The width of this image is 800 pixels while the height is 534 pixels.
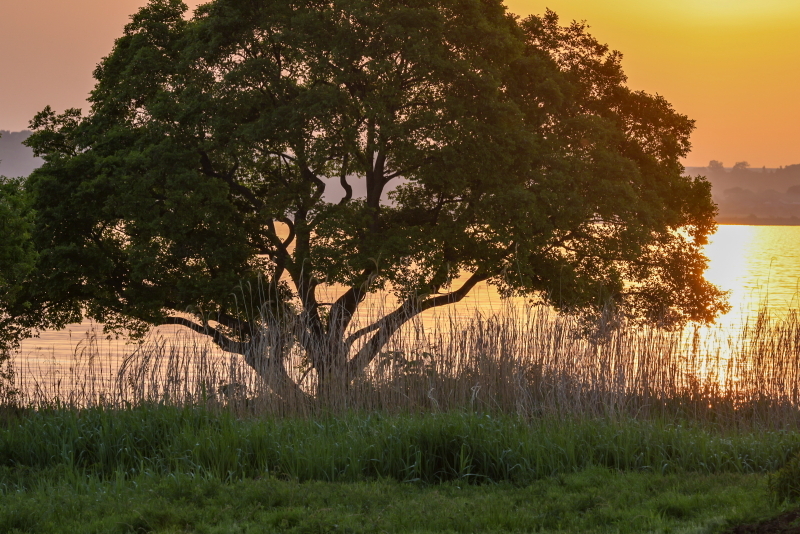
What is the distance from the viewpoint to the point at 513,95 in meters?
19.8

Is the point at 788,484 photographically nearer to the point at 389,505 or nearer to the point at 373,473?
the point at 389,505

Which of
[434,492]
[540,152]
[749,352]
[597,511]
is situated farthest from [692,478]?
[540,152]

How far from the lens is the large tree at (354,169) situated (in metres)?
17.6

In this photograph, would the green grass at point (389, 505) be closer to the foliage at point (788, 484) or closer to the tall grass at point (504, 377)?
the foliage at point (788, 484)

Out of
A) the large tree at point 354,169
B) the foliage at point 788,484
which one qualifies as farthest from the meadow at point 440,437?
the large tree at point 354,169

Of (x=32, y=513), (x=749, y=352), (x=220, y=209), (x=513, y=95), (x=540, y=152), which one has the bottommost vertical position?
(x=32, y=513)

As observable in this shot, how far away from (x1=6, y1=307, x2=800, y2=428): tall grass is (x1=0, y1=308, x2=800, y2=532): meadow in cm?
3

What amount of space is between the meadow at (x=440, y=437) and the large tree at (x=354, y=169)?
6999mm

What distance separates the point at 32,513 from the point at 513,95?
16521 mm

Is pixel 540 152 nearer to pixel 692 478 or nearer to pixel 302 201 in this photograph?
pixel 302 201

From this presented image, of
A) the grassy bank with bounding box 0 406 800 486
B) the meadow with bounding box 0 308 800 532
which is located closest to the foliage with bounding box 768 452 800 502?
the meadow with bounding box 0 308 800 532

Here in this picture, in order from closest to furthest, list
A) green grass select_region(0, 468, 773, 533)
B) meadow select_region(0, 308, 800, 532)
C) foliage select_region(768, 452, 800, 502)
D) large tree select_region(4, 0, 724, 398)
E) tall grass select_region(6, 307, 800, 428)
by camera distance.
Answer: foliage select_region(768, 452, 800, 502)
green grass select_region(0, 468, 773, 533)
meadow select_region(0, 308, 800, 532)
tall grass select_region(6, 307, 800, 428)
large tree select_region(4, 0, 724, 398)

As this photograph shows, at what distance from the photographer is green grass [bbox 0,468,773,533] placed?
516 cm

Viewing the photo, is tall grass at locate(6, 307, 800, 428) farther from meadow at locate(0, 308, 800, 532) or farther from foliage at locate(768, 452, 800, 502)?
foliage at locate(768, 452, 800, 502)
